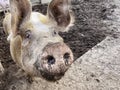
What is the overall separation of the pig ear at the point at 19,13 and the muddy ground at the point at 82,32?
3.30ft

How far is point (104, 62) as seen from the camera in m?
5.27

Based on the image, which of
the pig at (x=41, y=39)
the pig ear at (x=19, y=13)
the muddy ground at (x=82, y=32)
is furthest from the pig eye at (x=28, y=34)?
the muddy ground at (x=82, y=32)

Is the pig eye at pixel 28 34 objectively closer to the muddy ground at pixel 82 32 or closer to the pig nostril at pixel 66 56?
the pig nostril at pixel 66 56

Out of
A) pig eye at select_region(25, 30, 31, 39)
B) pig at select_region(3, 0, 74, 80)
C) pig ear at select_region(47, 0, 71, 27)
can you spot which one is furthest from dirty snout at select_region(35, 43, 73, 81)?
pig ear at select_region(47, 0, 71, 27)

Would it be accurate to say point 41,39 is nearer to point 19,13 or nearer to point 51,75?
point 51,75

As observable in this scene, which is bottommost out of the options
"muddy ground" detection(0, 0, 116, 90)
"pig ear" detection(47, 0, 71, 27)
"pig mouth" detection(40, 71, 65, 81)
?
"muddy ground" detection(0, 0, 116, 90)

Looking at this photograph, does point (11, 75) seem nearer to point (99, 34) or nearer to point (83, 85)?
point (83, 85)

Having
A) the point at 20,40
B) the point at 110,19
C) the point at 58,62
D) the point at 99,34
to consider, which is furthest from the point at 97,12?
the point at 58,62

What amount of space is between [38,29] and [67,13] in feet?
1.85

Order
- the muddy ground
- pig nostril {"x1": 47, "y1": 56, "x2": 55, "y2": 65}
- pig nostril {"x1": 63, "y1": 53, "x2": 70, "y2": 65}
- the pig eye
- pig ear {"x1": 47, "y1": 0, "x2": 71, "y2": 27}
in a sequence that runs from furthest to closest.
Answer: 1. the muddy ground
2. pig ear {"x1": 47, "y1": 0, "x2": 71, "y2": 27}
3. the pig eye
4. pig nostril {"x1": 63, "y1": 53, "x2": 70, "y2": 65}
5. pig nostril {"x1": 47, "y1": 56, "x2": 55, "y2": 65}

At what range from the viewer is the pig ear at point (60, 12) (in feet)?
14.2

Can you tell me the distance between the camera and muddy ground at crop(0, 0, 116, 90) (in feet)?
17.0

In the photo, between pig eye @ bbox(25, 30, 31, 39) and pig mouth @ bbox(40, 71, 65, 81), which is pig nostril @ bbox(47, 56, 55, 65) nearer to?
pig mouth @ bbox(40, 71, 65, 81)

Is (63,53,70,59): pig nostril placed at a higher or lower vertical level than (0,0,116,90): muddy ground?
higher
